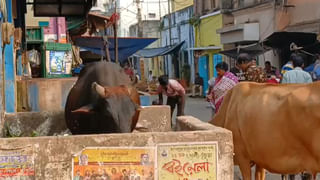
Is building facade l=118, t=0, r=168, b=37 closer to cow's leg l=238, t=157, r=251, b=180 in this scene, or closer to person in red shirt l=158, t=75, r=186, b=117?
person in red shirt l=158, t=75, r=186, b=117

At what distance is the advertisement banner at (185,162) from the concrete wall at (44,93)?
6.10 metres

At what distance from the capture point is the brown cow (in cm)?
538

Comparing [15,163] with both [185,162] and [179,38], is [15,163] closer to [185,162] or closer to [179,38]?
[185,162]

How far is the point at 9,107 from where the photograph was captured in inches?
298

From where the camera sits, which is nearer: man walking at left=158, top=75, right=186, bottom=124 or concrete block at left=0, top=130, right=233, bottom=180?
concrete block at left=0, top=130, right=233, bottom=180

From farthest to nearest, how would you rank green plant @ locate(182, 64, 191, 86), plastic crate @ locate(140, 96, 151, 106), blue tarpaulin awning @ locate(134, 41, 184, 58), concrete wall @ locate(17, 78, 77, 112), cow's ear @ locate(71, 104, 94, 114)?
green plant @ locate(182, 64, 191, 86)
blue tarpaulin awning @ locate(134, 41, 184, 58)
plastic crate @ locate(140, 96, 151, 106)
concrete wall @ locate(17, 78, 77, 112)
cow's ear @ locate(71, 104, 94, 114)

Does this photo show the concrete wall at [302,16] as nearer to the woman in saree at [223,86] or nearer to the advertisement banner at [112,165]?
the woman in saree at [223,86]

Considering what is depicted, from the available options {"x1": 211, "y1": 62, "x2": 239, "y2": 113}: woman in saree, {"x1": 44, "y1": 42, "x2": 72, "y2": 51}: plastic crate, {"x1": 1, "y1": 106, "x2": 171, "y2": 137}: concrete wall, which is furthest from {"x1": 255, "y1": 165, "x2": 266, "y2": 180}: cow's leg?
{"x1": 44, "y1": 42, "x2": 72, "y2": 51}: plastic crate

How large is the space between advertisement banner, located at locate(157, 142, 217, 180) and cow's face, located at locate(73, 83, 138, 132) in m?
1.44

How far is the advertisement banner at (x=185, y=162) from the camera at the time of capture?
12.8 feet

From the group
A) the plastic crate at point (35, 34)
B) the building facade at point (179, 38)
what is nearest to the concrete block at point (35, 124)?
the plastic crate at point (35, 34)

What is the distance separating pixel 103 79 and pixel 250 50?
1084 centimetres

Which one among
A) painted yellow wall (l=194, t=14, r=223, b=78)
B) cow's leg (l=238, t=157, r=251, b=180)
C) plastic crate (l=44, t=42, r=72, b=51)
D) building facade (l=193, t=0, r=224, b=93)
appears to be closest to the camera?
cow's leg (l=238, t=157, r=251, b=180)

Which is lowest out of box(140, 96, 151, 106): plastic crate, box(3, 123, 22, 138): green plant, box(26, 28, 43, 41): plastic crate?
box(140, 96, 151, 106): plastic crate
